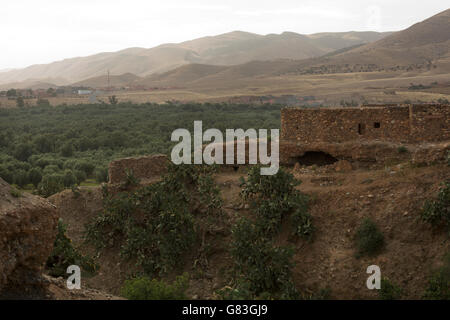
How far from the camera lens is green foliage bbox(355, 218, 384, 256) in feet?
27.1

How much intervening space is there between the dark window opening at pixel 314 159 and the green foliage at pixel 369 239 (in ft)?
11.4

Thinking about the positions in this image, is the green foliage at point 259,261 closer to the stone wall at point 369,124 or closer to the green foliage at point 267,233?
the green foliage at point 267,233

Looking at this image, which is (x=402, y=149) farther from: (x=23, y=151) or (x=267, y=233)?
(x=23, y=151)

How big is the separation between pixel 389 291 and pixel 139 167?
7.36 m

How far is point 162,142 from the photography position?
29.7m

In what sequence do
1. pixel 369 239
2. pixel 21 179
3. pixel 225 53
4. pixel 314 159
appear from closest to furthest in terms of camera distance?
pixel 369 239 < pixel 314 159 < pixel 21 179 < pixel 225 53

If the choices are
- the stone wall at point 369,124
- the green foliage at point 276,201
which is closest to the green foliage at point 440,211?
the green foliage at point 276,201

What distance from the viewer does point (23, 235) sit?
566 centimetres

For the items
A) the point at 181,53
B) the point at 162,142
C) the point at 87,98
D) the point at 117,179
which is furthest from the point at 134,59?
the point at 117,179

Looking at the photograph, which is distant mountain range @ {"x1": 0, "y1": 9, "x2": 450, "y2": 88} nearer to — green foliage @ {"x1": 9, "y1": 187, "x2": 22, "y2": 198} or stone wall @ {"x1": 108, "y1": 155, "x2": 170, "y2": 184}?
stone wall @ {"x1": 108, "y1": 155, "x2": 170, "y2": 184}

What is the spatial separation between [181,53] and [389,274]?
171 metres

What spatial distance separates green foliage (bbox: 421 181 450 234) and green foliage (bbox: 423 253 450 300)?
2.59ft

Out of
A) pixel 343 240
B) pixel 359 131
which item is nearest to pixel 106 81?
pixel 359 131
